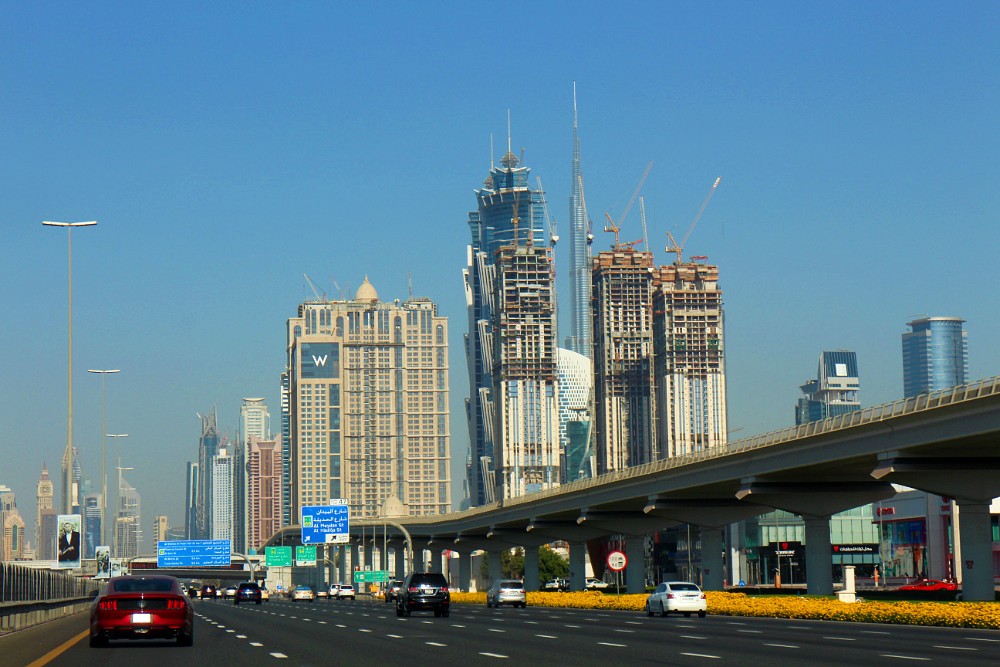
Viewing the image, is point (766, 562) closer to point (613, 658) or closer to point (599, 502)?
point (599, 502)

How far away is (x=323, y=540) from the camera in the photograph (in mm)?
125312

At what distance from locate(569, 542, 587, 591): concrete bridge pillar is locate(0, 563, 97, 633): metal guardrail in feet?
189

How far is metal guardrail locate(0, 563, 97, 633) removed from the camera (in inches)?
1638

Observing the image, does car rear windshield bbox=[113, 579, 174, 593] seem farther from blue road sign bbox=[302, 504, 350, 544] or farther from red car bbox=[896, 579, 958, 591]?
blue road sign bbox=[302, 504, 350, 544]

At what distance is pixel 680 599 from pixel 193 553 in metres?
109

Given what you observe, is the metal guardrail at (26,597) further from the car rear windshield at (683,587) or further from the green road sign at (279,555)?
the green road sign at (279,555)

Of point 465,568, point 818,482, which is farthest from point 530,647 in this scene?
point 465,568

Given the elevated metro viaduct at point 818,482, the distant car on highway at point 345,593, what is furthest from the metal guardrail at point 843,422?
the distant car on highway at point 345,593

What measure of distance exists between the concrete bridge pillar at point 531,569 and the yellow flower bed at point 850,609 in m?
55.6

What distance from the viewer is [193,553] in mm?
157625

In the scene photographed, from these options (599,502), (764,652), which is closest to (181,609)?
(764,652)

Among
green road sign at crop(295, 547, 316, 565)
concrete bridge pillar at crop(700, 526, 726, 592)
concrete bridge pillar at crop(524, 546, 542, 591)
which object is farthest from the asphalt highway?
green road sign at crop(295, 547, 316, 565)

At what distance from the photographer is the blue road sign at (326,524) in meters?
126

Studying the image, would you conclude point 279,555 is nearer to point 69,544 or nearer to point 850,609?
point 69,544
